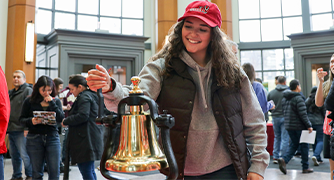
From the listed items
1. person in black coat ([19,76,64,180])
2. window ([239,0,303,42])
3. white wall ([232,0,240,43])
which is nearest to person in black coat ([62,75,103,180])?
person in black coat ([19,76,64,180])

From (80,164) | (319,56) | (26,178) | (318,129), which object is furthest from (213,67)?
(319,56)

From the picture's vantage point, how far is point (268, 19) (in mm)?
12547

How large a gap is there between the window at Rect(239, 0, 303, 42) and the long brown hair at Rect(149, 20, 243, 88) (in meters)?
11.3

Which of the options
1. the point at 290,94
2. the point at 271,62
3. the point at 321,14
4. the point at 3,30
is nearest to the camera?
the point at 290,94

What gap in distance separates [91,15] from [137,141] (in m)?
11.4

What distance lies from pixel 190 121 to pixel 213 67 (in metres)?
0.36

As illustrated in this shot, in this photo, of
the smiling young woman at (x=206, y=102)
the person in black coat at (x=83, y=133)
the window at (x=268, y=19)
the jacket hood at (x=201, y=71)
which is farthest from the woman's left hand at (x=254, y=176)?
the window at (x=268, y=19)

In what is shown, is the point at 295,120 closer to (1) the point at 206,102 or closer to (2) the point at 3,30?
(1) the point at 206,102

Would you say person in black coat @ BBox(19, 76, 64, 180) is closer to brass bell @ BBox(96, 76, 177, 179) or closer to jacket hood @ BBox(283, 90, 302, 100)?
brass bell @ BBox(96, 76, 177, 179)

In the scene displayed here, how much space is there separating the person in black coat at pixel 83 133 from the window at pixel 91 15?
23.8 feet

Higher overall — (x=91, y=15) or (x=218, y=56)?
(x=91, y=15)

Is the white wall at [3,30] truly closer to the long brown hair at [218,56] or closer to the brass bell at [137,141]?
the long brown hair at [218,56]

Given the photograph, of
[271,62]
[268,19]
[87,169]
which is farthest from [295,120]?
[268,19]

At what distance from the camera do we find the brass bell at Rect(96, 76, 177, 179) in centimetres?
90
